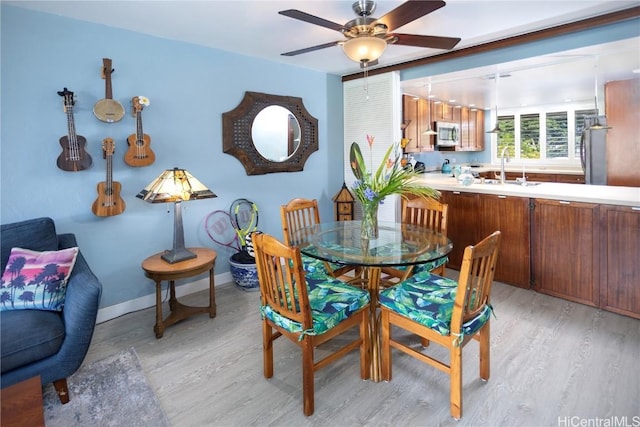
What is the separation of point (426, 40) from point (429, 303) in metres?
1.65

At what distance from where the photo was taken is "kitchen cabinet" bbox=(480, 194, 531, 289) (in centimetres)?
324

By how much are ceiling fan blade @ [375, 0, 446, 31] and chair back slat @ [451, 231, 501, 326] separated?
3.95 feet

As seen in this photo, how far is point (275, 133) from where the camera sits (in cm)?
383

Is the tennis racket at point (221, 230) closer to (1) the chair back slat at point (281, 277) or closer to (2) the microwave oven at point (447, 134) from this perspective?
(1) the chair back slat at point (281, 277)

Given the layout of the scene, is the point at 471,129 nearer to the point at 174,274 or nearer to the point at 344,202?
the point at 344,202

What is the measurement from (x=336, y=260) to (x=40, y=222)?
1.95 m

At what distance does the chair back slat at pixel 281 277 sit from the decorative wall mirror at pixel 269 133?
193cm

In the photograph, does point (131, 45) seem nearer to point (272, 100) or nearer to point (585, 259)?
point (272, 100)

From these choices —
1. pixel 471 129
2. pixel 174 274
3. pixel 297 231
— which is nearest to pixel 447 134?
pixel 471 129

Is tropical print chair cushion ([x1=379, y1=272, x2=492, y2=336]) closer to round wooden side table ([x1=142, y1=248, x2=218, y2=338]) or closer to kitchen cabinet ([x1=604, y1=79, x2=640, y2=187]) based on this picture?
round wooden side table ([x1=142, y1=248, x2=218, y2=338])

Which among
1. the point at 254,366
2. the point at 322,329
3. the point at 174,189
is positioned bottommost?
the point at 254,366

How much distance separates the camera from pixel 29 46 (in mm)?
2412

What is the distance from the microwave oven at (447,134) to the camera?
5.63 m

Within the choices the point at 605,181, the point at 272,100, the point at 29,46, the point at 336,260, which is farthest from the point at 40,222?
the point at 605,181
